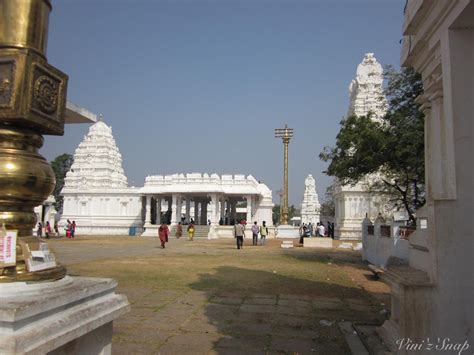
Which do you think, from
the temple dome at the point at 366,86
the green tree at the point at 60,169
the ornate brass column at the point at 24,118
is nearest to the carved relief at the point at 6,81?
the ornate brass column at the point at 24,118

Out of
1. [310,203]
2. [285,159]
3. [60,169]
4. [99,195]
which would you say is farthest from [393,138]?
[310,203]

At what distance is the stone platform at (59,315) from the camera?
60.2 inches

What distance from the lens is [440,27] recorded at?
3475mm

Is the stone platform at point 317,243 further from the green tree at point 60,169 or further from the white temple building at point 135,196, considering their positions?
the green tree at point 60,169

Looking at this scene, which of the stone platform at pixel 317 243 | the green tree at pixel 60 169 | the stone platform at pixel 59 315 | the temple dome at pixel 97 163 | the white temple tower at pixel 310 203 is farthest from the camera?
the white temple tower at pixel 310 203

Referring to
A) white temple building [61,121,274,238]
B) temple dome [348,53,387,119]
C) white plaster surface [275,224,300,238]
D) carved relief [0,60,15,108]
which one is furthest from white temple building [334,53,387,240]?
carved relief [0,60,15,108]

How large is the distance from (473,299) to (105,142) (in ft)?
153

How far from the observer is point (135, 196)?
1634 inches

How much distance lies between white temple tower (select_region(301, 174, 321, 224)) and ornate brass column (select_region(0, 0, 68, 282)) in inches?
2797

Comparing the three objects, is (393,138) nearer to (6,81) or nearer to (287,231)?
(6,81)

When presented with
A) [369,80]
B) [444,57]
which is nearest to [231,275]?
[444,57]

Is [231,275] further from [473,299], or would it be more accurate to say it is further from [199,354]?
Result: [473,299]

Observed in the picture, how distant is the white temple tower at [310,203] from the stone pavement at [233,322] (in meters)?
65.4

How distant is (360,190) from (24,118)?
32.3 metres
